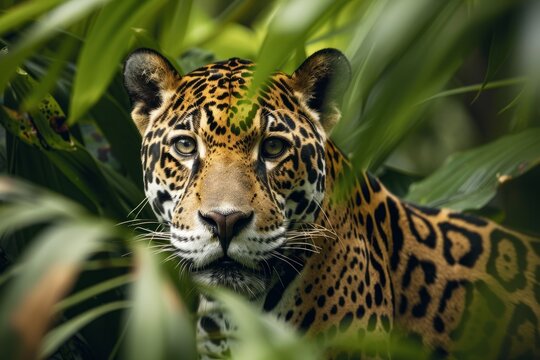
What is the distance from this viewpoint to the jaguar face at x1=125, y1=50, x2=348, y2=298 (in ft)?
9.20

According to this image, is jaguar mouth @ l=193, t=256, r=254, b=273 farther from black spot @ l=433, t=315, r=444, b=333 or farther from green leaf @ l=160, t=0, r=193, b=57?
green leaf @ l=160, t=0, r=193, b=57

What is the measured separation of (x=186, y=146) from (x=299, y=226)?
42 cm

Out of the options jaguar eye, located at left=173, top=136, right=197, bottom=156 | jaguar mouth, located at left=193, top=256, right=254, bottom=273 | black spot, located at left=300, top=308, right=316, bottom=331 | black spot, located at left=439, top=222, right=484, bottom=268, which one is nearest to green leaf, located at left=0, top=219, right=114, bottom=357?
jaguar mouth, located at left=193, top=256, right=254, bottom=273

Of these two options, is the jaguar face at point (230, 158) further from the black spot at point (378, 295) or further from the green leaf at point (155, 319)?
the green leaf at point (155, 319)

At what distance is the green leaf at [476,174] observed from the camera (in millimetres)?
3984

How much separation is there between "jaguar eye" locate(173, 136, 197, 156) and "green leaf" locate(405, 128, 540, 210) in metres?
1.39

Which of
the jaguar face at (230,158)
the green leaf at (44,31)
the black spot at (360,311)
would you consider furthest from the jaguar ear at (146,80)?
the green leaf at (44,31)

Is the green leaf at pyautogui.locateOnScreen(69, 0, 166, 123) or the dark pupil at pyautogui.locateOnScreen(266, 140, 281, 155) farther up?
the green leaf at pyautogui.locateOnScreen(69, 0, 166, 123)

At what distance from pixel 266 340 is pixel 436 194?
2.94 meters

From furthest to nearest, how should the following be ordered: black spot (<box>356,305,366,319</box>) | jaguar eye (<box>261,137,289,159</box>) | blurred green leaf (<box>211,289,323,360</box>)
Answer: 1. black spot (<box>356,305,366,319</box>)
2. jaguar eye (<box>261,137,289,159</box>)
3. blurred green leaf (<box>211,289,323,360</box>)

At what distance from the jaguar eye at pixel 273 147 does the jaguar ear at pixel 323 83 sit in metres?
0.22

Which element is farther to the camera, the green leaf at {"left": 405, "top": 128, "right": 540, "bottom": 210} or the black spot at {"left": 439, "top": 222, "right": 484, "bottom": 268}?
the green leaf at {"left": 405, "top": 128, "right": 540, "bottom": 210}

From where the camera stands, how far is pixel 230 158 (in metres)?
2.92

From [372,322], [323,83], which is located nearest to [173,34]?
[323,83]
